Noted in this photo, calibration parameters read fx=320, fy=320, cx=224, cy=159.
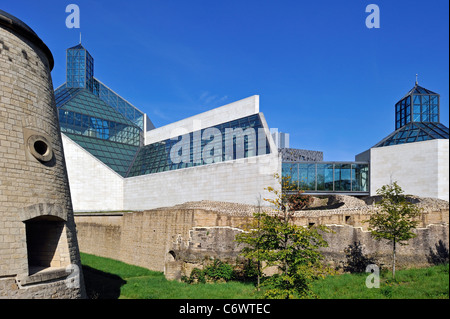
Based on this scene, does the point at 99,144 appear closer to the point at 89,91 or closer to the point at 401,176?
the point at 89,91

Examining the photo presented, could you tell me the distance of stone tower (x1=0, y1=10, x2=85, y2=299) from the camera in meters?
9.74

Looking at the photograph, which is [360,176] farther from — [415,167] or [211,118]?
[211,118]

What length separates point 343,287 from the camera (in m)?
14.4

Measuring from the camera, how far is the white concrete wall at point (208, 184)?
27.4 metres

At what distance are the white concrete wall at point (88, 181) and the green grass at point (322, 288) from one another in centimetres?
2017

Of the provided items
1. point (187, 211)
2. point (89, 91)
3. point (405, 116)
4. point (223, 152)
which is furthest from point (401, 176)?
point (89, 91)

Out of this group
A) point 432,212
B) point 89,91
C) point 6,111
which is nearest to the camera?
point 6,111

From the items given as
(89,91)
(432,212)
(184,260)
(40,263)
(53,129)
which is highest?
(89,91)

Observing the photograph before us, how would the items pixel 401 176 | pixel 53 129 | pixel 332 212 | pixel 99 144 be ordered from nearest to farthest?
pixel 53 129 < pixel 332 212 < pixel 401 176 < pixel 99 144

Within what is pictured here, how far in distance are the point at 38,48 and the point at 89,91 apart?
4051 cm

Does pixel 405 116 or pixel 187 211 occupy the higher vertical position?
pixel 405 116

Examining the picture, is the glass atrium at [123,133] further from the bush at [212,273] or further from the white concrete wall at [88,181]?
the bush at [212,273]

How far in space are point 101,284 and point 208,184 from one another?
15.2 meters

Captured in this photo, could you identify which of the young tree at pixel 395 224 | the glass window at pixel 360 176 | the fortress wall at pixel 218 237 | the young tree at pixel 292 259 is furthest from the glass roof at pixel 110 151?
the young tree at pixel 395 224
